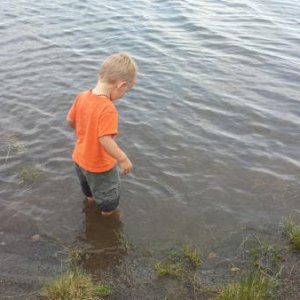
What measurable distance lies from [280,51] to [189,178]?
521 cm

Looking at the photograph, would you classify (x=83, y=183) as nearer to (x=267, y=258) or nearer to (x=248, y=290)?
(x=267, y=258)

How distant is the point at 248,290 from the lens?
3.53 meters

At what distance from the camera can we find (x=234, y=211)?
17.6 ft

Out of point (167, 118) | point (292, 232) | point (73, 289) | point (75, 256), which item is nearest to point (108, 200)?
point (75, 256)

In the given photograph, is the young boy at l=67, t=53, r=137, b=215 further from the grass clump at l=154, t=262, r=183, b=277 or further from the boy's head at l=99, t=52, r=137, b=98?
the grass clump at l=154, t=262, r=183, b=277

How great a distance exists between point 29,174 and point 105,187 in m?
1.44

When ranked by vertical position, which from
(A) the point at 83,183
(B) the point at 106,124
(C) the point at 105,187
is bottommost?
(A) the point at 83,183

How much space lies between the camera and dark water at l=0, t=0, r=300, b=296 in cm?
528

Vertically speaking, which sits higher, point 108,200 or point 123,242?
point 108,200

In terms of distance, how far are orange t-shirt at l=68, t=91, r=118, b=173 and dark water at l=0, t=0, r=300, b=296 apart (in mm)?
841

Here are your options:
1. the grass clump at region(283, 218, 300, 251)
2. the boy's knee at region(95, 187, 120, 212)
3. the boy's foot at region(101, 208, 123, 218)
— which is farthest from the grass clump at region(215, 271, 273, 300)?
the boy's foot at region(101, 208, 123, 218)

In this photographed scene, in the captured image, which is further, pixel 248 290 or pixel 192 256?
pixel 192 256

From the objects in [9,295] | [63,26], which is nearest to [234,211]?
[9,295]

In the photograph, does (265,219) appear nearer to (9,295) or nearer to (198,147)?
(198,147)
